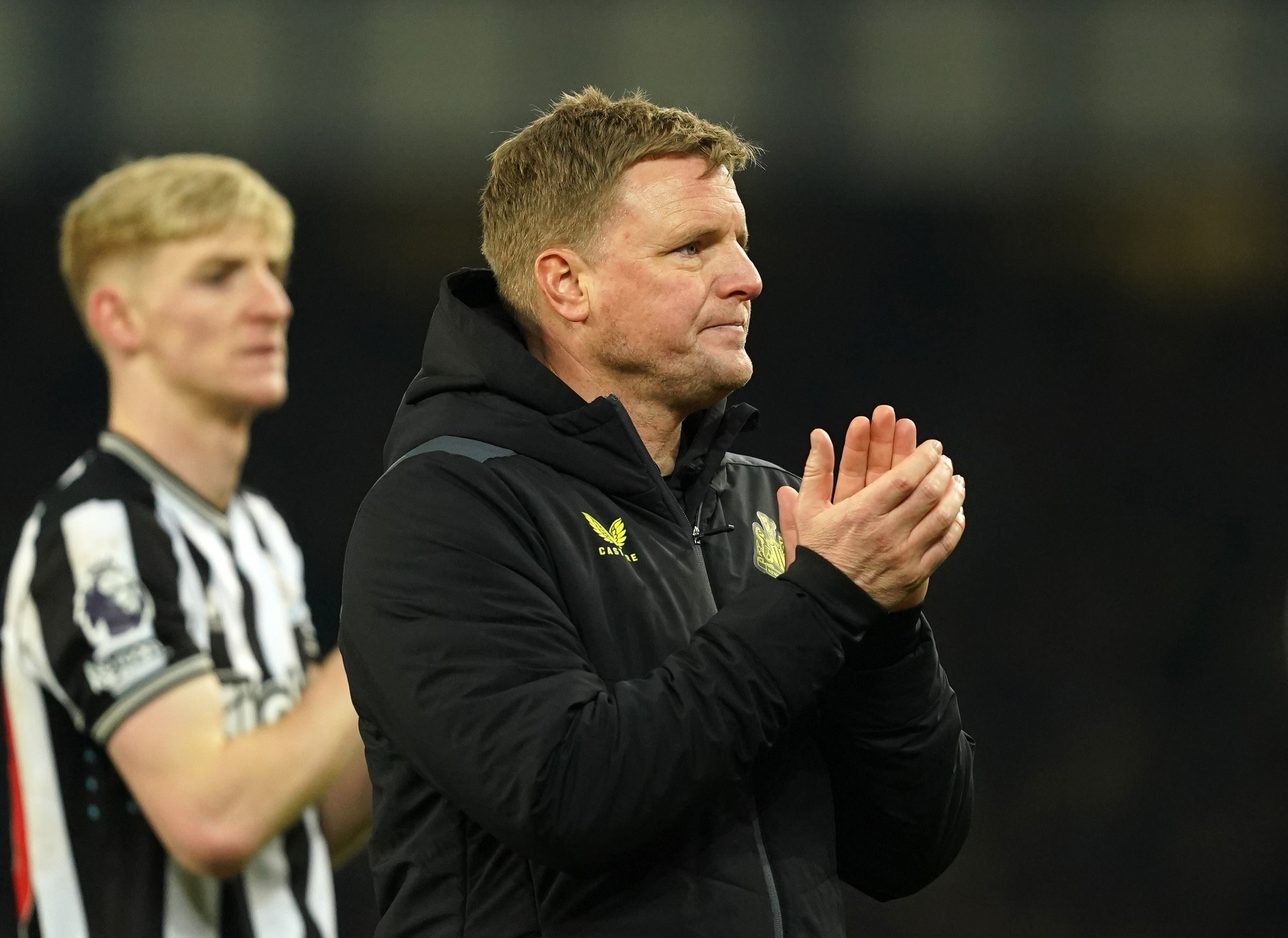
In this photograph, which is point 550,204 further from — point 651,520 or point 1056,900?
point 1056,900

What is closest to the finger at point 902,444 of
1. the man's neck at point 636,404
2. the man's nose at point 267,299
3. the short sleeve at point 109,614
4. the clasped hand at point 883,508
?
the clasped hand at point 883,508

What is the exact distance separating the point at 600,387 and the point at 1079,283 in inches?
155

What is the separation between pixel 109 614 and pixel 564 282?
47.4 inches

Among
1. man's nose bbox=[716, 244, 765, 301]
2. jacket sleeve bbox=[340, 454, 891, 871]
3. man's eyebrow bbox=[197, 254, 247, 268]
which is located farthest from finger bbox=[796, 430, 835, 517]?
man's eyebrow bbox=[197, 254, 247, 268]

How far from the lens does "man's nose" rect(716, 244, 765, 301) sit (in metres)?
1.99

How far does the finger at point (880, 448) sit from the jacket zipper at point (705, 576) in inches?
11.4

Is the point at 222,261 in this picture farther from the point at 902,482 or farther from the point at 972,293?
the point at 972,293

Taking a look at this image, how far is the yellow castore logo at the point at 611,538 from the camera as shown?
1803 mm

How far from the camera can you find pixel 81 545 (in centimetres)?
279

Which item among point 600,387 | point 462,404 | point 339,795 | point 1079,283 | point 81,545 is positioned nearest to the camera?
Answer: point 462,404

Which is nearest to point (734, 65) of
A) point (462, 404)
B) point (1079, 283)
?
point (1079, 283)

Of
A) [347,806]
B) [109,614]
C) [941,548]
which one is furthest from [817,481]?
[347,806]

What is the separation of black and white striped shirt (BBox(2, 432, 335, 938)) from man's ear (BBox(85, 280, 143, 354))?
327mm

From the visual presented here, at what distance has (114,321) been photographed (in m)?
3.22
